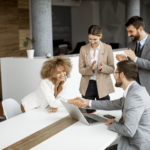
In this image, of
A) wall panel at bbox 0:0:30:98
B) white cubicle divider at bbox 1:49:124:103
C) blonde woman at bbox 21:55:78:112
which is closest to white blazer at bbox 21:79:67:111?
blonde woman at bbox 21:55:78:112

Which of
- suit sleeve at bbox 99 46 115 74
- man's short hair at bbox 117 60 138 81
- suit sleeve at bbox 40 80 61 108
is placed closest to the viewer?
man's short hair at bbox 117 60 138 81

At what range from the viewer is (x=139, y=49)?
3.04 meters

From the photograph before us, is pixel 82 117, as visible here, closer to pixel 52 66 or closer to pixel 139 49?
pixel 52 66

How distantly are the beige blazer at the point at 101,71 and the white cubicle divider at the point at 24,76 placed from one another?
53.4 inches

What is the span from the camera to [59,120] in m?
2.35

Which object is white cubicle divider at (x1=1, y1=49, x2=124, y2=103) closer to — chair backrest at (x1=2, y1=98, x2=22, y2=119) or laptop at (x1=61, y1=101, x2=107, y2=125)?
chair backrest at (x1=2, y1=98, x2=22, y2=119)

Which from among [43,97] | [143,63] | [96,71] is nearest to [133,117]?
[143,63]

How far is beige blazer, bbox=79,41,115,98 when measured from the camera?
3.18 meters

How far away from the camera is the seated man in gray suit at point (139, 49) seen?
2.82 metres

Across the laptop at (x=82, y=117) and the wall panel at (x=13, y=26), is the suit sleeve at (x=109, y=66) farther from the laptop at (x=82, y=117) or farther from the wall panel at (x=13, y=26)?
the wall panel at (x=13, y=26)

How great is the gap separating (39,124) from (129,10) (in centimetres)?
622

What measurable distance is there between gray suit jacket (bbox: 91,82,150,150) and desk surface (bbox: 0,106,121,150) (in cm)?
10

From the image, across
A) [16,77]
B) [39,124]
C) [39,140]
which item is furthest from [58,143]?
[16,77]

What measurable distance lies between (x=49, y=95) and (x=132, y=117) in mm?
1100
